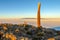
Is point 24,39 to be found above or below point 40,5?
below

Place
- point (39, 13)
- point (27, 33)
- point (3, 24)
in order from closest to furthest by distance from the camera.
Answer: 1. point (27, 33)
2. point (39, 13)
3. point (3, 24)

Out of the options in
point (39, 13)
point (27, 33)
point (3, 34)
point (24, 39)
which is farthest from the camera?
point (39, 13)

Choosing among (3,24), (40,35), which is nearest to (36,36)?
(40,35)

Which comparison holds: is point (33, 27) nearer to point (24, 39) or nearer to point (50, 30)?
point (50, 30)

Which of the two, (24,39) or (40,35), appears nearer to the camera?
(24,39)

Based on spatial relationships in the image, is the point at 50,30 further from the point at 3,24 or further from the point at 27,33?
the point at 3,24

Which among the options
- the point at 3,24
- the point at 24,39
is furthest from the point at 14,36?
Result: the point at 3,24

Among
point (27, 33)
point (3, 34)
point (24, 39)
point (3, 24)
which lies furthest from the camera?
point (3, 24)

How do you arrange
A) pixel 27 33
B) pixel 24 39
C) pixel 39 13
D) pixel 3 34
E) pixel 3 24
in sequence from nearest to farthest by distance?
1. pixel 24 39
2. pixel 3 34
3. pixel 27 33
4. pixel 39 13
5. pixel 3 24

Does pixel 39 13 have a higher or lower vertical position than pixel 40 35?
higher
